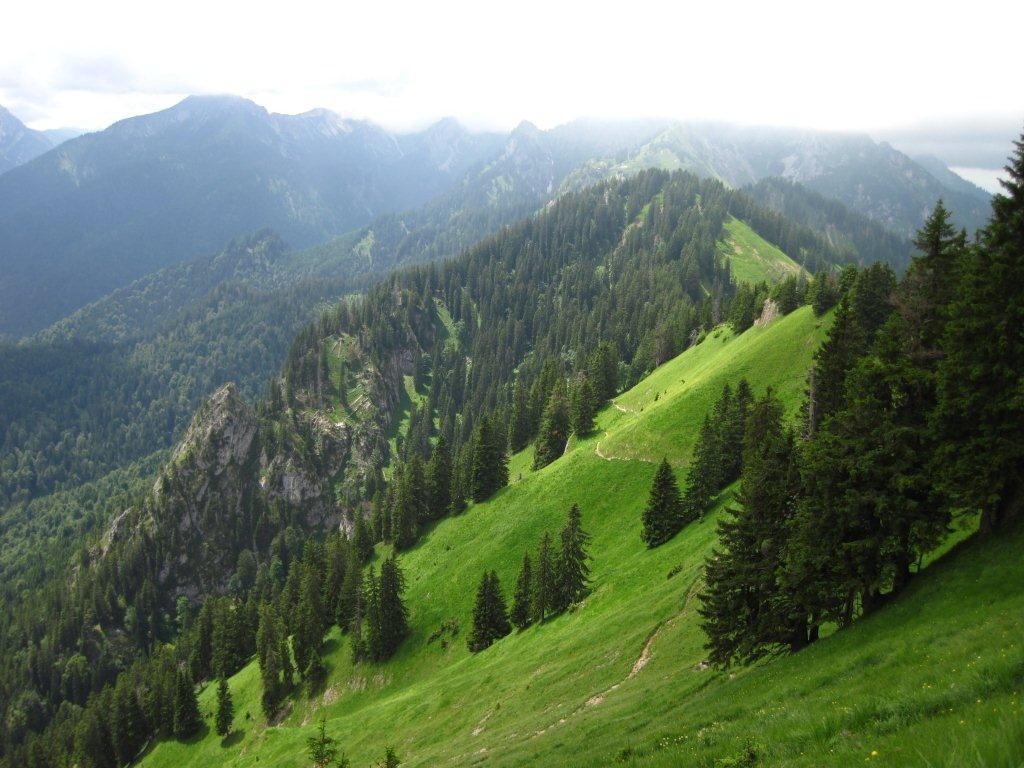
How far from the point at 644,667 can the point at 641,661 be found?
1.37 m

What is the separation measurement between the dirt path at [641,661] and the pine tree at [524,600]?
99.9 ft

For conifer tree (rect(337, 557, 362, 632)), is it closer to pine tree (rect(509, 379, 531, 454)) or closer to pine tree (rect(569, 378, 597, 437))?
pine tree (rect(569, 378, 597, 437))

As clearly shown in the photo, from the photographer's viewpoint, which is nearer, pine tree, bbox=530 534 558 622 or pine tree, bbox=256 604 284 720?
pine tree, bbox=530 534 558 622

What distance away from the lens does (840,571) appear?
26.7 metres

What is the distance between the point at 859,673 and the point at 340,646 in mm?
91080

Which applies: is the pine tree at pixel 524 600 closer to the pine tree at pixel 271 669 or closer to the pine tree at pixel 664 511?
the pine tree at pixel 664 511

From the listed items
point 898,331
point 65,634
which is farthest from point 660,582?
point 65,634

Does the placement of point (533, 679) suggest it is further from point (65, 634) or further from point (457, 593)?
point (65, 634)

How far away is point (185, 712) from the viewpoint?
9638cm

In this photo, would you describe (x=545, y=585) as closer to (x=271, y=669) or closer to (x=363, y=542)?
(x=271, y=669)

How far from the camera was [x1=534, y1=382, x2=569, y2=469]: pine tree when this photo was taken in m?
115

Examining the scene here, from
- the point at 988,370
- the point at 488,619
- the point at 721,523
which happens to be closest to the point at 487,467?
the point at 488,619

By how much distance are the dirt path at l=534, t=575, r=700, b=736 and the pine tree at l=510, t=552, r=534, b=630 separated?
3045 centimetres

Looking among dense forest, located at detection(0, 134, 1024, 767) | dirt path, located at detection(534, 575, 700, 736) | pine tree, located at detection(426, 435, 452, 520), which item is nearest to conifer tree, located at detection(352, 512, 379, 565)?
dense forest, located at detection(0, 134, 1024, 767)
